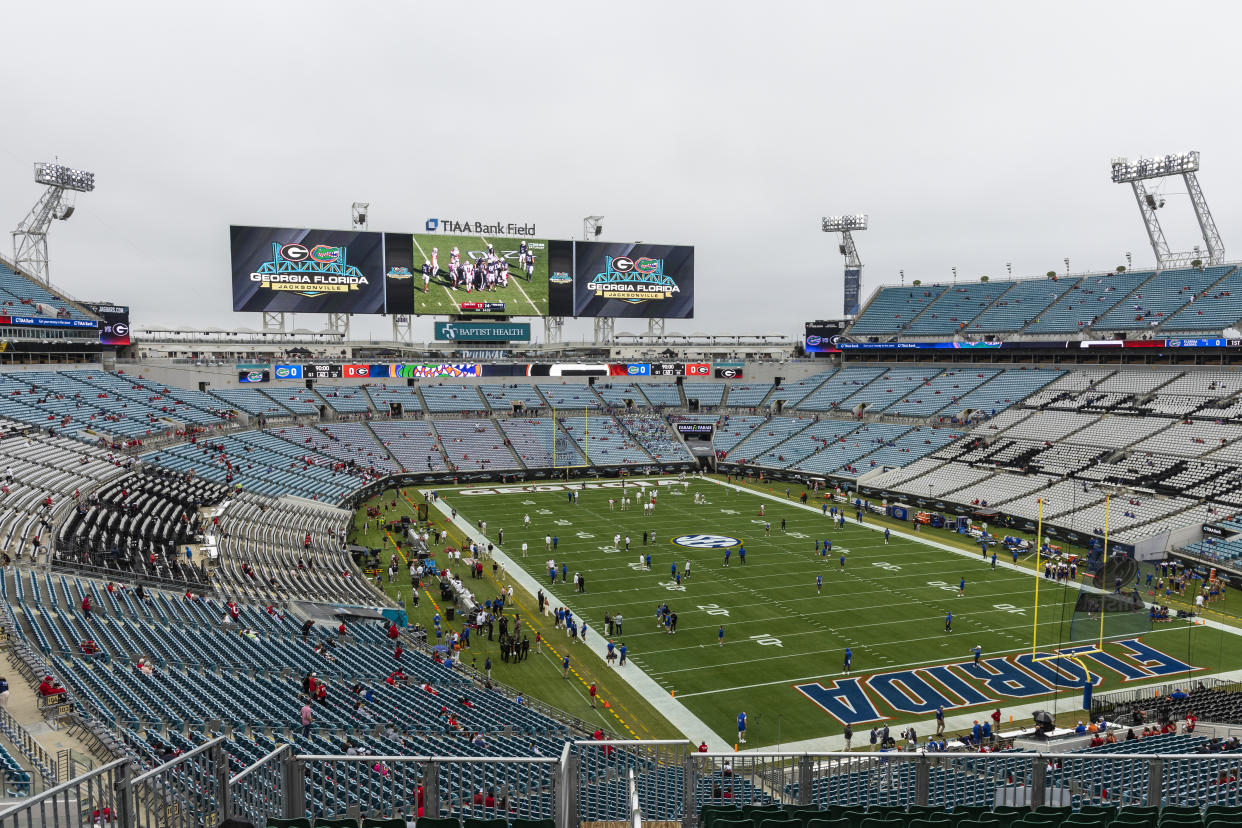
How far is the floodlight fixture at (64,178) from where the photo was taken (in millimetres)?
59250

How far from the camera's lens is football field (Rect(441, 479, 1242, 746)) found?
22411mm

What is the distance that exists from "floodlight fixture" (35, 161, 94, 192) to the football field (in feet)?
140

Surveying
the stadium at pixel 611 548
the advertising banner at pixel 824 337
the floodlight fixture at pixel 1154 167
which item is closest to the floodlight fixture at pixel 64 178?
the stadium at pixel 611 548

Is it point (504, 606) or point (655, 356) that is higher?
point (655, 356)

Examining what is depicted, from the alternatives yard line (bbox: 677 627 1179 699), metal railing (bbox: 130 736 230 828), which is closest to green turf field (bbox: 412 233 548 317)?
yard line (bbox: 677 627 1179 699)

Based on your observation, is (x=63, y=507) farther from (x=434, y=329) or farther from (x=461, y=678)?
(x=434, y=329)

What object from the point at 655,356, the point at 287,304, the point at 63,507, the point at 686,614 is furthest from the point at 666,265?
the point at 63,507

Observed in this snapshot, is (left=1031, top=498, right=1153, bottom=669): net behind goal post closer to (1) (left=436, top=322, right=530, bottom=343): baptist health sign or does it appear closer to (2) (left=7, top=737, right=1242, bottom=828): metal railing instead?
(2) (left=7, top=737, right=1242, bottom=828): metal railing

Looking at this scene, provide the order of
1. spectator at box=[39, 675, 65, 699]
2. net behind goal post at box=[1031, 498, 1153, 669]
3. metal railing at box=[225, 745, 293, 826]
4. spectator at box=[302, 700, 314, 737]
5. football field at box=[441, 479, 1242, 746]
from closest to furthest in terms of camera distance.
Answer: metal railing at box=[225, 745, 293, 826], spectator at box=[39, 675, 65, 699], spectator at box=[302, 700, 314, 737], football field at box=[441, 479, 1242, 746], net behind goal post at box=[1031, 498, 1153, 669]

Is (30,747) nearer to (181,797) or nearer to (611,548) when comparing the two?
(181,797)

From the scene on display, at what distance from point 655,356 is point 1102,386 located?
35.6m

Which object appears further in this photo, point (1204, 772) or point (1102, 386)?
point (1102, 386)

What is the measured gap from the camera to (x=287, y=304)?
59.8m

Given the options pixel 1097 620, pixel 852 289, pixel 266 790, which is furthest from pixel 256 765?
pixel 852 289
